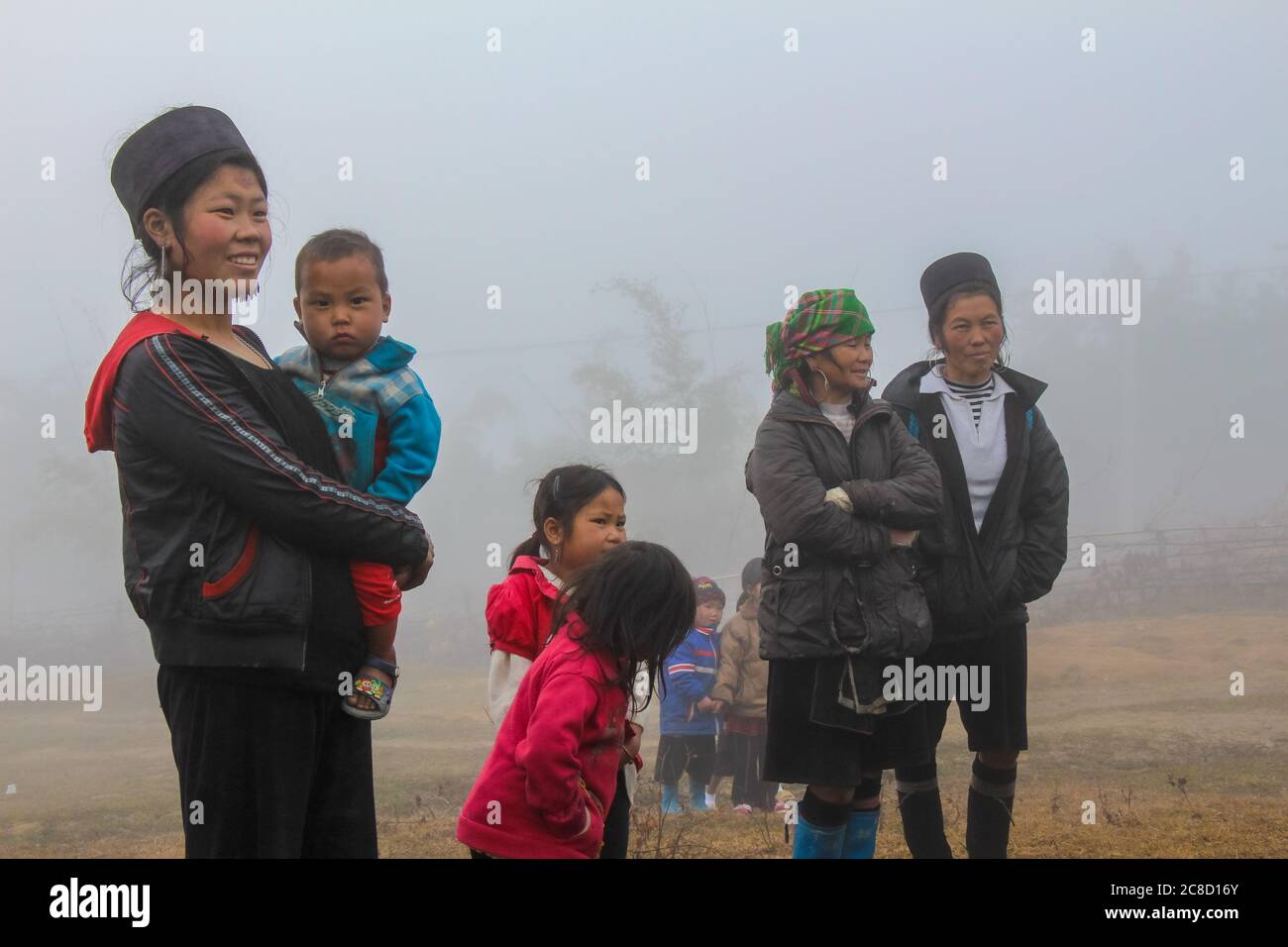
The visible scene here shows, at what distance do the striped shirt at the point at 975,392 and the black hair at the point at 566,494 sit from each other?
1388 mm

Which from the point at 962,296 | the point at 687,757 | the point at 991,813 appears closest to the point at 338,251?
the point at 962,296

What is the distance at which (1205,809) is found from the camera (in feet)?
19.0

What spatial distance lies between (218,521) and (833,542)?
191 cm

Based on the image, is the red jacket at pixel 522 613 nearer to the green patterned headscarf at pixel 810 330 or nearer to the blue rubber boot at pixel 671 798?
the green patterned headscarf at pixel 810 330

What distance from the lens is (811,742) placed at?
3.79 metres

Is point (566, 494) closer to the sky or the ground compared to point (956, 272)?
closer to the ground

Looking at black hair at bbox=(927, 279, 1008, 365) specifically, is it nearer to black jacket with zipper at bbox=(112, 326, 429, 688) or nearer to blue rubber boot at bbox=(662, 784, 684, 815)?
black jacket with zipper at bbox=(112, 326, 429, 688)

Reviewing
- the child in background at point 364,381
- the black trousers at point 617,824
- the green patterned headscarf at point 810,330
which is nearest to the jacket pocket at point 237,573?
the child in background at point 364,381

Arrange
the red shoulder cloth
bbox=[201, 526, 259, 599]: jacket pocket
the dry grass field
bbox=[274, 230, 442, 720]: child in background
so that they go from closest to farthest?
bbox=[201, 526, 259, 599]: jacket pocket
the red shoulder cloth
bbox=[274, 230, 442, 720]: child in background
the dry grass field

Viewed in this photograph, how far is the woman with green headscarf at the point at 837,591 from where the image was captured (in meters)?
3.78

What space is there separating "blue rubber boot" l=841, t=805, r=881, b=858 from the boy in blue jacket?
3.14m

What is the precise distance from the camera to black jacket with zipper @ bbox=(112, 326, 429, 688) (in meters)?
2.42

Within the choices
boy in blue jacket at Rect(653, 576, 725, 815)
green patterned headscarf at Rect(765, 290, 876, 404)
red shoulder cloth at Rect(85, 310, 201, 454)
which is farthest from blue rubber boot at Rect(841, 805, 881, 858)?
boy in blue jacket at Rect(653, 576, 725, 815)

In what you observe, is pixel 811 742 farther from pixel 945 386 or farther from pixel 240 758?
pixel 240 758
